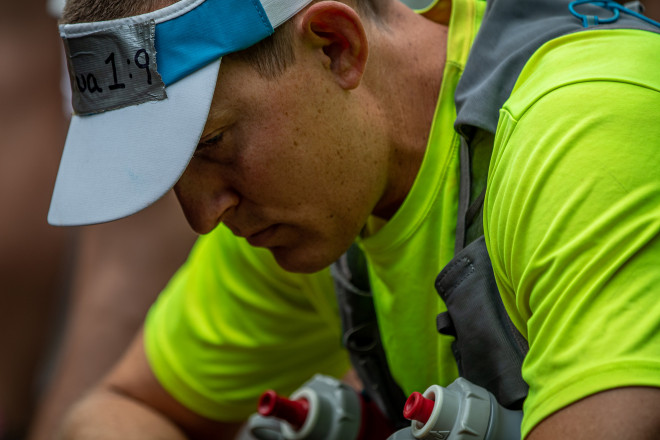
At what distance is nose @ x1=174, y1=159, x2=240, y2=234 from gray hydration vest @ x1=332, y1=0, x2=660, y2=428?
31 cm

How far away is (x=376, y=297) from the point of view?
1398mm

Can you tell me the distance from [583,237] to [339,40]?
470 millimetres

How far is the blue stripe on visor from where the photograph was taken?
108cm

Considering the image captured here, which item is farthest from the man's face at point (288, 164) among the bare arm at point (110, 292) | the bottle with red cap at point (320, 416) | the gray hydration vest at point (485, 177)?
the bare arm at point (110, 292)

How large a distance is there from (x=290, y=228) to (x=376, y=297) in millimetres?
232

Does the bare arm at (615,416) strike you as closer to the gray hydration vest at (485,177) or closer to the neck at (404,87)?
the gray hydration vest at (485,177)

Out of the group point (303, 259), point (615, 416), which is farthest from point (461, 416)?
point (303, 259)

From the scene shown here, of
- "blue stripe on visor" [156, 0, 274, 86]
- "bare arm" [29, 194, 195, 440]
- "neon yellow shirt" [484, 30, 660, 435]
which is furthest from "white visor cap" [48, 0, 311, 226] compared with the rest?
"bare arm" [29, 194, 195, 440]

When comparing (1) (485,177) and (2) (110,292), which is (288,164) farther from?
(2) (110,292)

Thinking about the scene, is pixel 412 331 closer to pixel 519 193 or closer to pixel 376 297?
pixel 376 297

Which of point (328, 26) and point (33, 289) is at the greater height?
point (328, 26)

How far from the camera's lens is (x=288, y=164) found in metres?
1.16

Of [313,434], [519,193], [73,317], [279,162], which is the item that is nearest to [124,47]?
[279,162]

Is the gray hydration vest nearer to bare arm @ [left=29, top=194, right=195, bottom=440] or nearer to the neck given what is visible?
the neck
